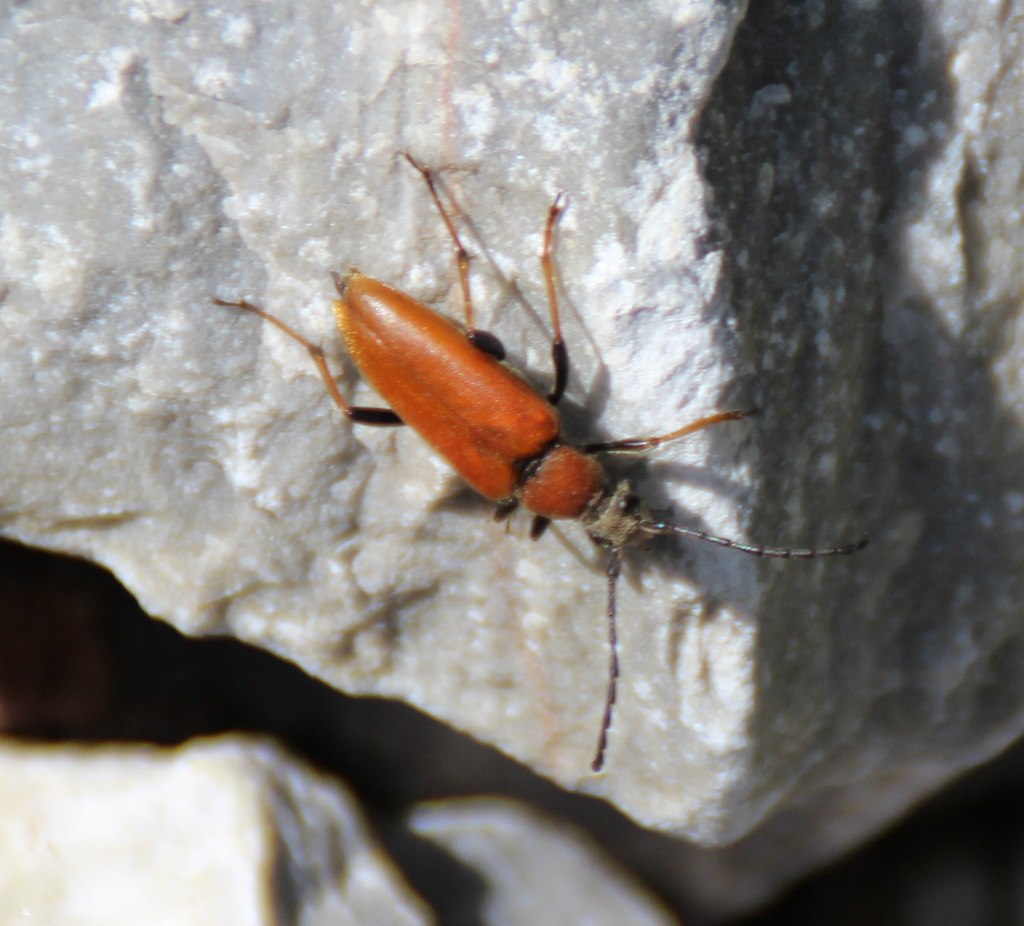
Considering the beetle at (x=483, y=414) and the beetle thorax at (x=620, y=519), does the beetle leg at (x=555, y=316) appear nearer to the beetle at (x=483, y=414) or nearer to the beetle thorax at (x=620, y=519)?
the beetle at (x=483, y=414)

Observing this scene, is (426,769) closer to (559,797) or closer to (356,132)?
(559,797)

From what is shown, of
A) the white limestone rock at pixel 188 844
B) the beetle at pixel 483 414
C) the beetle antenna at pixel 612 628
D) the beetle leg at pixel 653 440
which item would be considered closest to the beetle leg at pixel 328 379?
the beetle at pixel 483 414

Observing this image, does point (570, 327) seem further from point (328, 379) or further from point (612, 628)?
point (612, 628)

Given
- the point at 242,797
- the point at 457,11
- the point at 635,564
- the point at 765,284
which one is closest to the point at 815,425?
the point at 765,284

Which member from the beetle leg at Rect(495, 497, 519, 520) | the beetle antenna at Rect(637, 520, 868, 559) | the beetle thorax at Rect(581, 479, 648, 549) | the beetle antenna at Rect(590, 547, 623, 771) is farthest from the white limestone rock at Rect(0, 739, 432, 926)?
the beetle antenna at Rect(637, 520, 868, 559)

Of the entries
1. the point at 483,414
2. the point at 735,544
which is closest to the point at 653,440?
the point at 735,544

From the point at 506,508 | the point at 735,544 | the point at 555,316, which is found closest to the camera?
the point at 555,316
